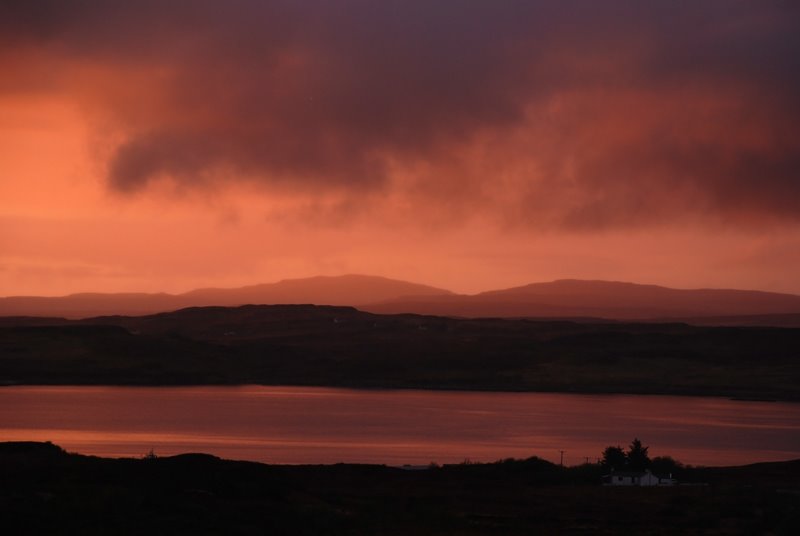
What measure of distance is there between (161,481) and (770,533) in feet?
60.7

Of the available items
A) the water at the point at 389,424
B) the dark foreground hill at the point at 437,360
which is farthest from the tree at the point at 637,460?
the dark foreground hill at the point at 437,360

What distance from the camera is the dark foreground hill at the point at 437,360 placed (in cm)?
13162

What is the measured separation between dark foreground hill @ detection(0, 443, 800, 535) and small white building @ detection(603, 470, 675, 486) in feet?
3.05

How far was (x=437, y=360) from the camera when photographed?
146 m

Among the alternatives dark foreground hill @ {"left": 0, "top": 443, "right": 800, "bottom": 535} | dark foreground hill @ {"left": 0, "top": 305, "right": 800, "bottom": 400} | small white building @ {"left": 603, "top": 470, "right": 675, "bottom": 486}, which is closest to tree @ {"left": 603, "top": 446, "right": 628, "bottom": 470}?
dark foreground hill @ {"left": 0, "top": 443, "right": 800, "bottom": 535}

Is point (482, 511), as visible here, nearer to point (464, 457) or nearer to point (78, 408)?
point (464, 457)

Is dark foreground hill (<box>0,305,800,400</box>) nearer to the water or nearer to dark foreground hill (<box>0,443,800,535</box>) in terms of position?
the water

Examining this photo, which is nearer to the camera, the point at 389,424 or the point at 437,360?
the point at 389,424

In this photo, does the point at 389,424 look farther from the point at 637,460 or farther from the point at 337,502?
the point at 337,502

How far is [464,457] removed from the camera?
Result: 2544 inches

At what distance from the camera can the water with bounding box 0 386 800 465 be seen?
67.7 m

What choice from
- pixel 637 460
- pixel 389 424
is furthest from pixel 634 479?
pixel 389 424

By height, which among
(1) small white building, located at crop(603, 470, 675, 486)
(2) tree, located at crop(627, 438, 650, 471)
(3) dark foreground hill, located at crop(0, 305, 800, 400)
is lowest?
(1) small white building, located at crop(603, 470, 675, 486)

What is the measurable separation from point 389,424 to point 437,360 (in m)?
62.1
